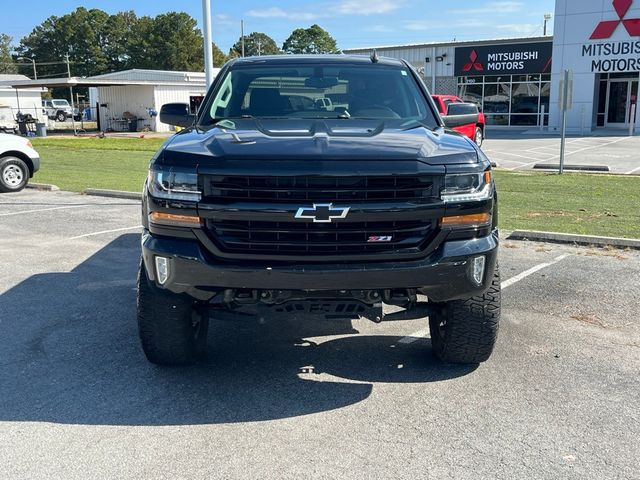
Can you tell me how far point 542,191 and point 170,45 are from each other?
250 feet

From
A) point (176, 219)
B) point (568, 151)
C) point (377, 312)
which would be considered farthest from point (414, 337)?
point (568, 151)

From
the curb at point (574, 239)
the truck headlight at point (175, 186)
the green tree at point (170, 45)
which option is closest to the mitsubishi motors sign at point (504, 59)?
the curb at point (574, 239)

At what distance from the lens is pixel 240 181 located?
350cm

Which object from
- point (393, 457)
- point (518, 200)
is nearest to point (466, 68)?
point (518, 200)

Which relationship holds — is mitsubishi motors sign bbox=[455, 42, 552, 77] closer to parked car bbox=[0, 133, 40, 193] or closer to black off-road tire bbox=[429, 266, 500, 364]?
parked car bbox=[0, 133, 40, 193]

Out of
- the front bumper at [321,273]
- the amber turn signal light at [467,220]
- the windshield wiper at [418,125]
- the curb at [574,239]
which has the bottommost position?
the curb at [574,239]

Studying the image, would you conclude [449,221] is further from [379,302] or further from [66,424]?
[66,424]

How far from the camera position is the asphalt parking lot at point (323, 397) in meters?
3.18

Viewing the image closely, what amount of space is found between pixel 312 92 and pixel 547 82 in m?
33.8

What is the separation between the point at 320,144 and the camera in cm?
362

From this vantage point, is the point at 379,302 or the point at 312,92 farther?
the point at 312,92

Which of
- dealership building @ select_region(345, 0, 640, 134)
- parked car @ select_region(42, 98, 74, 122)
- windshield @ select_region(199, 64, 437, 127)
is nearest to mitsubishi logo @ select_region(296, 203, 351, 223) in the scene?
windshield @ select_region(199, 64, 437, 127)

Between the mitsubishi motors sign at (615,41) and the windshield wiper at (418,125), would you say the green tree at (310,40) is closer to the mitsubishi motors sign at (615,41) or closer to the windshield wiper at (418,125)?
the mitsubishi motors sign at (615,41)

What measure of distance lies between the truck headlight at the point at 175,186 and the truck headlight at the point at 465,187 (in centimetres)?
134
